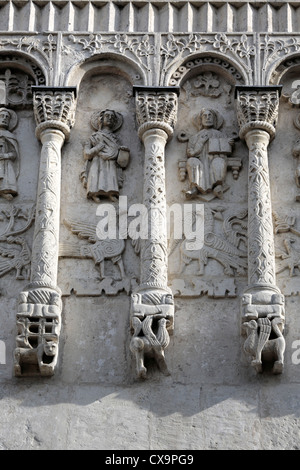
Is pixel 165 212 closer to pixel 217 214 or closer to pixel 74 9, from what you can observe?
pixel 217 214

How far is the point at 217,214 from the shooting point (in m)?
11.6

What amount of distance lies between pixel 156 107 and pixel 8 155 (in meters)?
1.55

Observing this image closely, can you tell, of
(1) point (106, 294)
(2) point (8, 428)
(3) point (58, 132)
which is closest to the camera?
(2) point (8, 428)

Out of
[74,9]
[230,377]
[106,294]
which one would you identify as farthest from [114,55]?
[230,377]

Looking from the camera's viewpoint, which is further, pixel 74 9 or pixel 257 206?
pixel 74 9

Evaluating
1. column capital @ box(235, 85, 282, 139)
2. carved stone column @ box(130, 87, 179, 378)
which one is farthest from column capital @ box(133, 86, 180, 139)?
column capital @ box(235, 85, 282, 139)

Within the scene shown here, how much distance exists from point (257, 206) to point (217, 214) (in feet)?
1.41

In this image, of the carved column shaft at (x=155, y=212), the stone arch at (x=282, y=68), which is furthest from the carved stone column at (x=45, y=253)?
the stone arch at (x=282, y=68)

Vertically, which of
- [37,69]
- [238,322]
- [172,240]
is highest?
[37,69]

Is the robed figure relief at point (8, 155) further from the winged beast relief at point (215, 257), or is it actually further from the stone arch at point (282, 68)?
the stone arch at point (282, 68)

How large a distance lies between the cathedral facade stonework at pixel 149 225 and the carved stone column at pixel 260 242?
0.05 feet

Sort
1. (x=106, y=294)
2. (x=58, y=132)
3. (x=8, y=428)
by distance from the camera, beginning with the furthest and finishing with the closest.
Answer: (x=58, y=132) → (x=106, y=294) → (x=8, y=428)

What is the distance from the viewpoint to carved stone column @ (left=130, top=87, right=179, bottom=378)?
10727mm

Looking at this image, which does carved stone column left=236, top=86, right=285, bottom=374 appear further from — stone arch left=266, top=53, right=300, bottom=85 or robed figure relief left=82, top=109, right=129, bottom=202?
robed figure relief left=82, top=109, right=129, bottom=202
